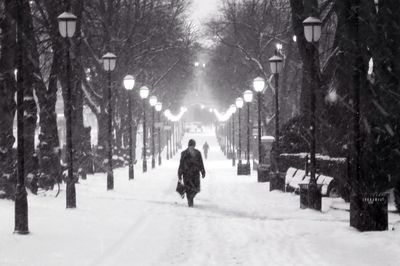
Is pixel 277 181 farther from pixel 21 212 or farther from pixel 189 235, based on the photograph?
pixel 21 212

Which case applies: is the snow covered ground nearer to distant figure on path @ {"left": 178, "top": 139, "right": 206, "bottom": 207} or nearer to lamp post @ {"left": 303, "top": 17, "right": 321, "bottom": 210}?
lamp post @ {"left": 303, "top": 17, "right": 321, "bottom": 210}

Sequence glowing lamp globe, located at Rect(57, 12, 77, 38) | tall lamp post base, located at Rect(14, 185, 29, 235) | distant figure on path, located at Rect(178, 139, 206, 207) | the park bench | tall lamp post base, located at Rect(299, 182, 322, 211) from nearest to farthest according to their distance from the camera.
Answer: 1. tall lamp post base, located at Rect(14, 185, 29, 235)
2. glowing lamp globe, located at Rect(57, 12, 77, 38)
3. tall lamp post base, located at Rect(299, 182, 322, 211)
4. the park bench
5. distant figure on path, located at Rect(178, 139, 206, 207)

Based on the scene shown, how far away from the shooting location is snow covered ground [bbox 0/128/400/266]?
9609 mm

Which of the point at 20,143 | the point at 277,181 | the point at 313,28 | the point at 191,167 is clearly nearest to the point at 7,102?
the point at 191,167

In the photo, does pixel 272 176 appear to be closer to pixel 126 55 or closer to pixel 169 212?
pixel 169 212

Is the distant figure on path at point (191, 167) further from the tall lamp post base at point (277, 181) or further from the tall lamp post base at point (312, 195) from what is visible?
the tall lamp post base at point (277, 181)

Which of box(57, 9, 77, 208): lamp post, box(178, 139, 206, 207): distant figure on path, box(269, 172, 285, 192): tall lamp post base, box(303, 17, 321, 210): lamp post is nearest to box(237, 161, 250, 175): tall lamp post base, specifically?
box(269, 172, 285, 192): tall lamp post base

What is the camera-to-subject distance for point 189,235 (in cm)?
1213

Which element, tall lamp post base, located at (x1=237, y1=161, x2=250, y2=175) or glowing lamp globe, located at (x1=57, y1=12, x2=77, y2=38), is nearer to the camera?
glowing lamp globe, located at (x1=57, y1=12, x2=77, y2=38)

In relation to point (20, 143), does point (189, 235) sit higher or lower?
lower

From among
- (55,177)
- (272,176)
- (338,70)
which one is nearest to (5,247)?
(55,177)

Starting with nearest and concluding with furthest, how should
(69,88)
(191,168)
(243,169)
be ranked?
(69,88) < (191,168) < (243,169)

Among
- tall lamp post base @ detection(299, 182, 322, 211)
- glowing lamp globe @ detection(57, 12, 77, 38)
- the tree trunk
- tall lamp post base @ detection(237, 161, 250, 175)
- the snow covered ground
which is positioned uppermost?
glowing lamp globe @ detection(57, 12, 77, 38)

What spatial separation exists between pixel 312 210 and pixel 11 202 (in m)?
6.97
